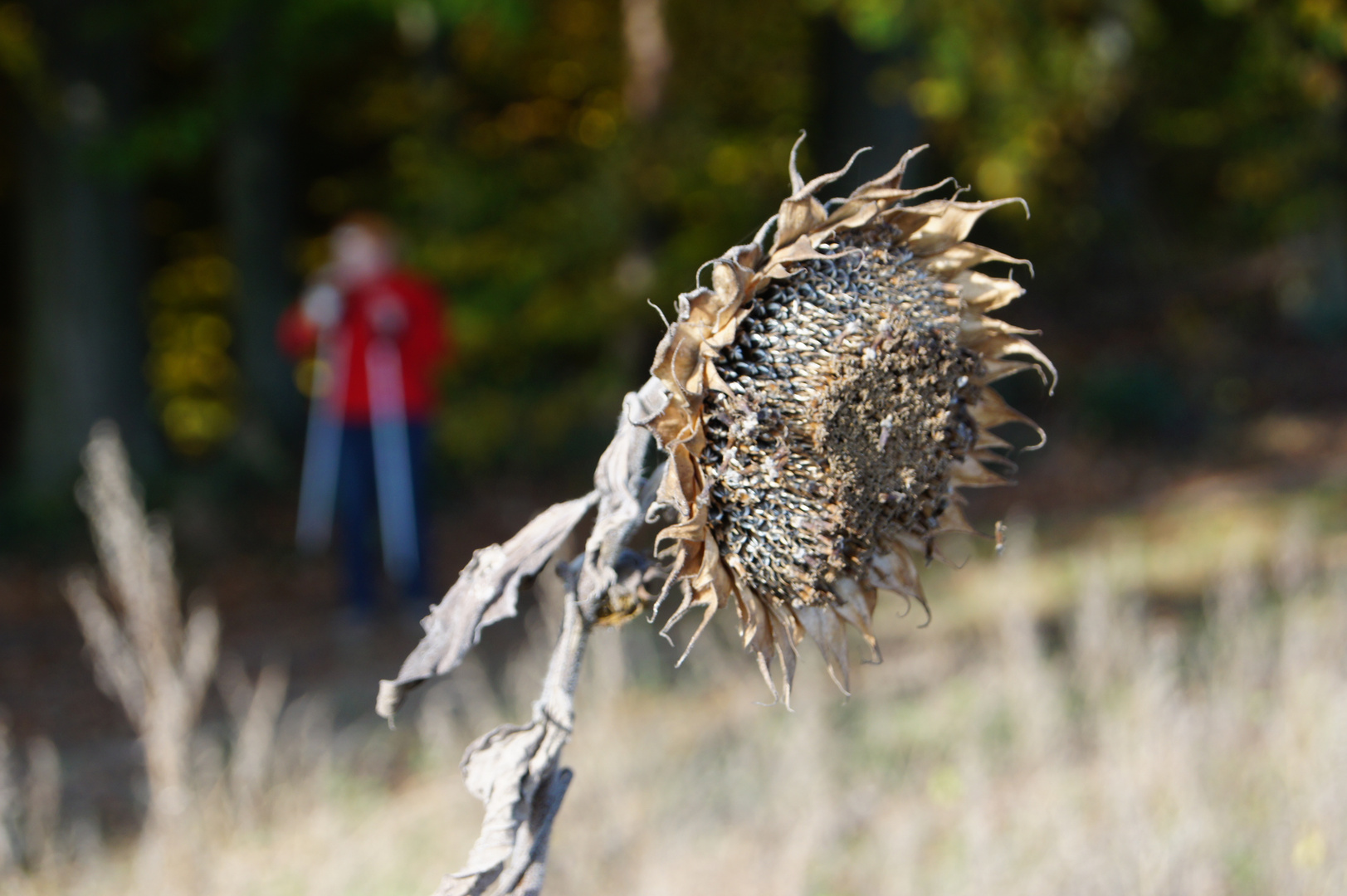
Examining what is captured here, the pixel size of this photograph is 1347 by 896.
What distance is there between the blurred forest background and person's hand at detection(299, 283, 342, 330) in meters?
1.99

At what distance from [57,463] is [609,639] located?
22.0ft

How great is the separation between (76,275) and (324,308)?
373cm

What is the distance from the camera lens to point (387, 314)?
6375 mm

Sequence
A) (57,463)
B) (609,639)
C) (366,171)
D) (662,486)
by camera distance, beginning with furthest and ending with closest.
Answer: (366,171), (57,463), (609,639), (662,486)

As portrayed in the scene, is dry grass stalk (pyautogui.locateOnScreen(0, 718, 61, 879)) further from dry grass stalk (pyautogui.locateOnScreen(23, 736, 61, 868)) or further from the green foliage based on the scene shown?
the green foliage

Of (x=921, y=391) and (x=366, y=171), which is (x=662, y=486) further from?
(x=366, y=171)

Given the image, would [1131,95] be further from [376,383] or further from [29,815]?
[29,815]

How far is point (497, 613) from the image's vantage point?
142 centimetres

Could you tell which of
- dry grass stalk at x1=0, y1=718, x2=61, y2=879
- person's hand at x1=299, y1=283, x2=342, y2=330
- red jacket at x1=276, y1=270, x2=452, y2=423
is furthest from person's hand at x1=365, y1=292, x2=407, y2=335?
dry grass stalk at x1=0, y1=718, x2=61, y2=879

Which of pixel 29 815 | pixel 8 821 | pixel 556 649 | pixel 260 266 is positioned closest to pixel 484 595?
pixel 556 649

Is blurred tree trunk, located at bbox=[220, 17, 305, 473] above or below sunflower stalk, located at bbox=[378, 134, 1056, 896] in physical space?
above

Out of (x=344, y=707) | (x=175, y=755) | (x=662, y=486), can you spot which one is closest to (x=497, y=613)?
(x=662, y=486)

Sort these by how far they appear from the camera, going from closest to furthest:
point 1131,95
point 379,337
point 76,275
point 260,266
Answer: point 379,337 → point 76,275 → point 260,266 → point 1131,95

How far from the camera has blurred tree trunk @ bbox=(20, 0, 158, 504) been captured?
8.73m
